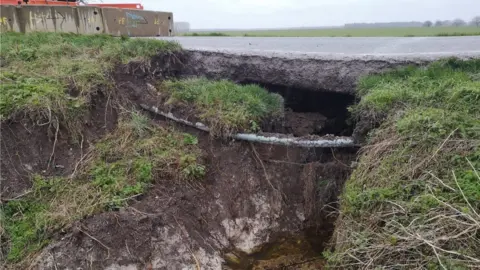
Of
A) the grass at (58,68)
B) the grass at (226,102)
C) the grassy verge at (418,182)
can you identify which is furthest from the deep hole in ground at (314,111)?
the grass at (58,68)

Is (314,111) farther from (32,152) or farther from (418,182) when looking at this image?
(32,152)

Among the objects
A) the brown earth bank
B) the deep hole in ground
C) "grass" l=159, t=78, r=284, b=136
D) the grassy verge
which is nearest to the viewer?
the grassy verge

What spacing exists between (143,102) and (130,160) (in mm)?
→ 1094

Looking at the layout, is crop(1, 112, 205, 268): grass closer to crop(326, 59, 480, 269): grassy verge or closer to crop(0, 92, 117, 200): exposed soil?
crop(0, 92, 117, 200): exposed soil

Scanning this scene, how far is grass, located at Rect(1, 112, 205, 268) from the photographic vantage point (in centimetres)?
403

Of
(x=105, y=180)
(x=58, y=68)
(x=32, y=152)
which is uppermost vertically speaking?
(x=58, y=68)

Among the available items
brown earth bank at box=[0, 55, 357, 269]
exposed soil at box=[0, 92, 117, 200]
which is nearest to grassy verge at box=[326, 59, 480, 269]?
brown earth bank at box=[0, 55, 357, 269]

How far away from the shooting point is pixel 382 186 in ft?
10.8

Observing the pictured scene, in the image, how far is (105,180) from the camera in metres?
4.45

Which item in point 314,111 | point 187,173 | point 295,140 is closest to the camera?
point 187,173

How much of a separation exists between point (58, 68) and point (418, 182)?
481cm

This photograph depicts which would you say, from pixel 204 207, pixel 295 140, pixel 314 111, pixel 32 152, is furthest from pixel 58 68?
pixel 314 111

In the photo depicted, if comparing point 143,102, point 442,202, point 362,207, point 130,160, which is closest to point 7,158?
point 130,160

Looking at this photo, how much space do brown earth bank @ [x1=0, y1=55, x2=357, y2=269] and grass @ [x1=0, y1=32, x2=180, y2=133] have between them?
17 centimetres
